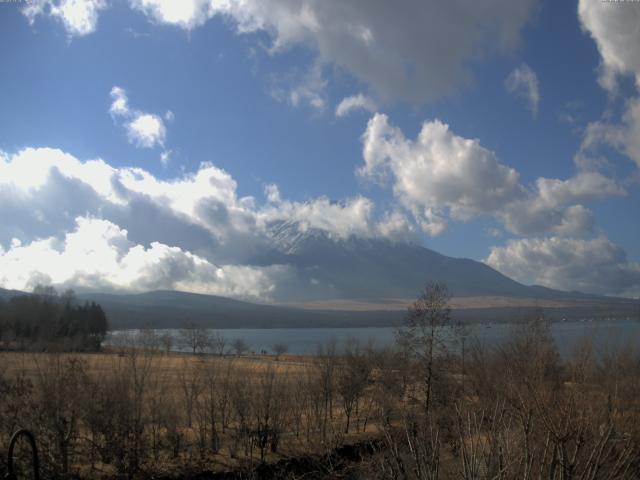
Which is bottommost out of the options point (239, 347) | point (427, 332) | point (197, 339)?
point (239, 347)

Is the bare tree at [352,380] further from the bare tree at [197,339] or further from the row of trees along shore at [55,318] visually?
the bare tree at [197,339]

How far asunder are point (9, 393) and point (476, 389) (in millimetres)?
25311

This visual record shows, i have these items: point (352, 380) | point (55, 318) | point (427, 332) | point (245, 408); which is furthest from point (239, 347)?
point (245, 408)

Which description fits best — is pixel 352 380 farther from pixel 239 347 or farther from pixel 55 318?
pixel 239 347

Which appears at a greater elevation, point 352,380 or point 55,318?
point 55,318

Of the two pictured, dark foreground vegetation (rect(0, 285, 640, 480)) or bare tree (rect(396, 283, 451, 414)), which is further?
bare tree (rect(396, 283, 451, 414))

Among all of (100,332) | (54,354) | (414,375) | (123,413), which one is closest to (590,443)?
(123,413)

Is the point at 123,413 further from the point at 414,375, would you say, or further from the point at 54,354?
the point at 414,375

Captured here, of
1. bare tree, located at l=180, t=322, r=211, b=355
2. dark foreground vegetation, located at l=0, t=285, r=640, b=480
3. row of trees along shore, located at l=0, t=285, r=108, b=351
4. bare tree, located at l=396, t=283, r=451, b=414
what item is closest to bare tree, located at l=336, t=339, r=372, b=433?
dark foreground vegetation, located at l=0, t=285, r=640, b=480

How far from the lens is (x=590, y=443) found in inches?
391

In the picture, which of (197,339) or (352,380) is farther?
(197,339)

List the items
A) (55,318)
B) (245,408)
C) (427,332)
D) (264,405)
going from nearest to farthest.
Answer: (245,408) < (264,405) < (427,332) < (55,318)

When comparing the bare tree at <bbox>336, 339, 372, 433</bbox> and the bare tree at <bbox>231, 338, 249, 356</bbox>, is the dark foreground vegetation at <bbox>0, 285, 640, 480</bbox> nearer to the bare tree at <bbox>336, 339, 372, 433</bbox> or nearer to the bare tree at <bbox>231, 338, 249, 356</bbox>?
the bare tree at <bbox>336, 339, 372, 433</bbox>

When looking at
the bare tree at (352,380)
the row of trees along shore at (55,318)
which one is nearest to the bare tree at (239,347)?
the row of trees along shore at (55,318)
